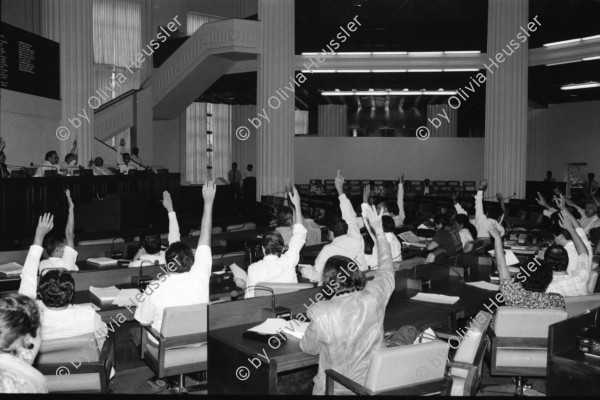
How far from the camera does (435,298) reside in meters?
4.77

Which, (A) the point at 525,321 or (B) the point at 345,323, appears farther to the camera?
(A) the point at 525,321

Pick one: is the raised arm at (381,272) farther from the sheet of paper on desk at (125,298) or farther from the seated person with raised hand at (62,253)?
the seated person with raised hand at (62,253)

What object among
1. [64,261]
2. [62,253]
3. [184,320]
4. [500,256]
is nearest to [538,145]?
[500,256]

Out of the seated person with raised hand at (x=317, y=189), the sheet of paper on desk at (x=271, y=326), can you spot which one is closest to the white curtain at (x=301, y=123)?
the seated person with raised hand at (x=317, y=189)

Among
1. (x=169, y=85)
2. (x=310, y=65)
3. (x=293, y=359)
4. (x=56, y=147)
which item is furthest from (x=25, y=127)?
(x=293, y=359)

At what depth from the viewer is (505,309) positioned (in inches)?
155

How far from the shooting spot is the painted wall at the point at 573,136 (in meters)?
19.0

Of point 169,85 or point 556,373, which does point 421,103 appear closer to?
point 169,85

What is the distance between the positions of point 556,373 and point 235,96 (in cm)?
1841

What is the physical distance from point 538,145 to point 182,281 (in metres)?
18.9

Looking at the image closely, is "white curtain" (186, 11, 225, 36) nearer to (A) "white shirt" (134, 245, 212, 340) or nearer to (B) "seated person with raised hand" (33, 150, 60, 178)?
(B) "seated person with raised hand" (33, 150, 60, 178)

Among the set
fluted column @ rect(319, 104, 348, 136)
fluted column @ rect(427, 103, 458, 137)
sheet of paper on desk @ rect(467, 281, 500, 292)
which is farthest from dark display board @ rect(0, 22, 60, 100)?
fluted column @ rect(427, 103, 458, 137)

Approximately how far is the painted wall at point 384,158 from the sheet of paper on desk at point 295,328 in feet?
57.4

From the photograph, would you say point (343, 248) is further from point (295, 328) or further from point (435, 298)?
point (295, 328)
